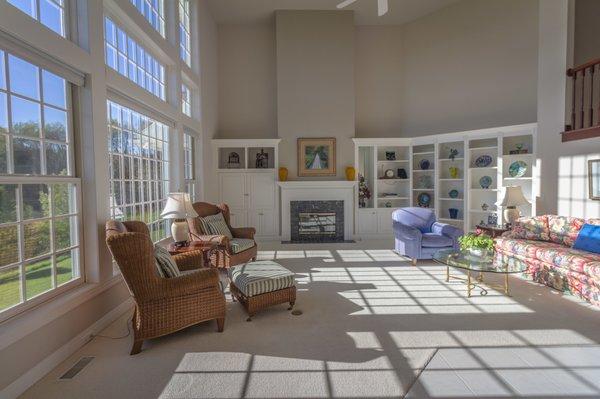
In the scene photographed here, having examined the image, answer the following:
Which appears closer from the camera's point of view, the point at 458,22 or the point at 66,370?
the point at 66,370

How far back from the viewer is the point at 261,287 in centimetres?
342

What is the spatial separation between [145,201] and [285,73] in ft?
15.6

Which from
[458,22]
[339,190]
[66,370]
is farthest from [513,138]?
[66,370]

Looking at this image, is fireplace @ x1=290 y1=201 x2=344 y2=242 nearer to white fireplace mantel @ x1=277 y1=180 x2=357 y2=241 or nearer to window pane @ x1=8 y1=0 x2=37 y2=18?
white fireplace mantel @ x1=277 y1=180 x2=357 y2=241

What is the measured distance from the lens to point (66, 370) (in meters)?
2.53

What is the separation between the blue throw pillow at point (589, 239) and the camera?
161 inches

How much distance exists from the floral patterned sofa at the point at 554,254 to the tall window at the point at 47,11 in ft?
17.8

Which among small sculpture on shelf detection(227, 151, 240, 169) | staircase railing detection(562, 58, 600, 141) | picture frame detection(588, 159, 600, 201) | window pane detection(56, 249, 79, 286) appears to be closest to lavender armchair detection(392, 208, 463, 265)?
picture frame detection(588, 159, 600, 201)

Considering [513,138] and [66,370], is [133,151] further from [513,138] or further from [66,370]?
[513,138]

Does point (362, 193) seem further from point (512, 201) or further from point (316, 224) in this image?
point (512, 201)

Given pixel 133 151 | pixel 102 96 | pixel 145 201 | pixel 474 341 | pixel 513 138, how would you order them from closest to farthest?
pixel 474 341 → pixel 102 96 → pixel 133 151 → pixel 145 201 → pixel 513 138

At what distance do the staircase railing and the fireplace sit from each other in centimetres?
431

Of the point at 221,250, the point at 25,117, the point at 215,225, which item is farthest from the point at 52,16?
the point at 215,225

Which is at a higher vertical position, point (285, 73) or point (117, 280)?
point (285, 73)
